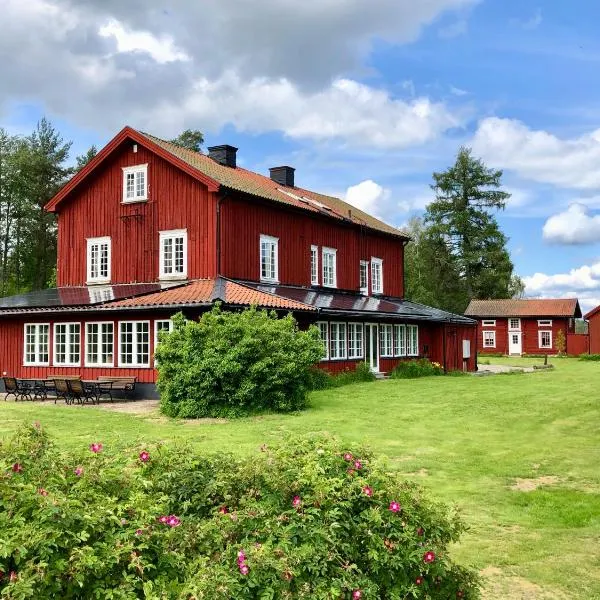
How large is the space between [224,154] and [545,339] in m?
34.7

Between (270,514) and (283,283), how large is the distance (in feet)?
80.7

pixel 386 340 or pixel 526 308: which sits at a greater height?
pixel 526 308

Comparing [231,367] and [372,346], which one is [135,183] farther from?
[231,367]

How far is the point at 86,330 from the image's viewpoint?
23.5 metres

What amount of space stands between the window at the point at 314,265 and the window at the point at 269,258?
2796mm

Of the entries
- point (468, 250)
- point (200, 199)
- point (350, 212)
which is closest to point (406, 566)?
point (200, 199)

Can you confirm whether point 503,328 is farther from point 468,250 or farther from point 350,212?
point 350,212

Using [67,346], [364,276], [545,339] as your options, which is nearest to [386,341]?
[364,276]

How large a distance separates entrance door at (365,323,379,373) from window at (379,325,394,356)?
42 centimetres

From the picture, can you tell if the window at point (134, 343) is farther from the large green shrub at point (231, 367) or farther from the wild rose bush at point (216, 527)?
the wild rose bush at point (216, 527)

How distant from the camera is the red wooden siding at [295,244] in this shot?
25.8 metres

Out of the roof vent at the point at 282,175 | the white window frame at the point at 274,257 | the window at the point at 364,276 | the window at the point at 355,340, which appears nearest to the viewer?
the white window frame at the point at 274,257

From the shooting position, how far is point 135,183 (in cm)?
2759

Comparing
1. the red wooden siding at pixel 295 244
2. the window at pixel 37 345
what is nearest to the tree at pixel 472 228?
the red wooden siding at pixel 295 244
